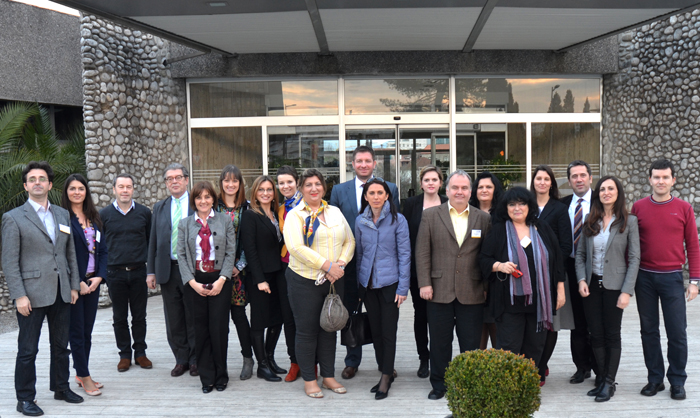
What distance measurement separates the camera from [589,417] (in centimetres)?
401

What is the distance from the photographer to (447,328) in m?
4.39

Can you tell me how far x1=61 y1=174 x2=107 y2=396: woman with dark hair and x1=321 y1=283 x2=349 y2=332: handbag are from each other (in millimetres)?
2002

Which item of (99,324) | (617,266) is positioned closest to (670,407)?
(617,266)

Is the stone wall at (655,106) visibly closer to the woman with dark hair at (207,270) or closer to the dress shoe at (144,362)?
the woman with dark hair at (207,270)

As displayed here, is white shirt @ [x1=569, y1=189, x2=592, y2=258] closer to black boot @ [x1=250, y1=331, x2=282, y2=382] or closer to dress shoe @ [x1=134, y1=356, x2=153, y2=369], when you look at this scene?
black boot @ [x1=250, y1=331, x2=282, y2=382]

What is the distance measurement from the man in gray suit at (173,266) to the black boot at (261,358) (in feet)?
2.04

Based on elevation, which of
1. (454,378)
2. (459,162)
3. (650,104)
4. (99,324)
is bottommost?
(99,324)

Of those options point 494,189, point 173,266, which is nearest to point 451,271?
point 494,189

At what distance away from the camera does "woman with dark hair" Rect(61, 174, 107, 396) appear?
15.1ft

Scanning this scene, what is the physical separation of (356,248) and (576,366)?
2338mm

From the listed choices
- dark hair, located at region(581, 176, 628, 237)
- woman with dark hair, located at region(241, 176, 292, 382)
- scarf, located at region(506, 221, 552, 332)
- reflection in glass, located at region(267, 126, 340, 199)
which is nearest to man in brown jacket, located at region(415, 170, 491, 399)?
scarf, located at region(506, 221, 552, 332)

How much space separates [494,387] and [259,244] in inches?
92.9

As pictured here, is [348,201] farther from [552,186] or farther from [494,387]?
[494,387]

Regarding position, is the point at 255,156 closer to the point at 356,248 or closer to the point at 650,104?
the point at 356,248
